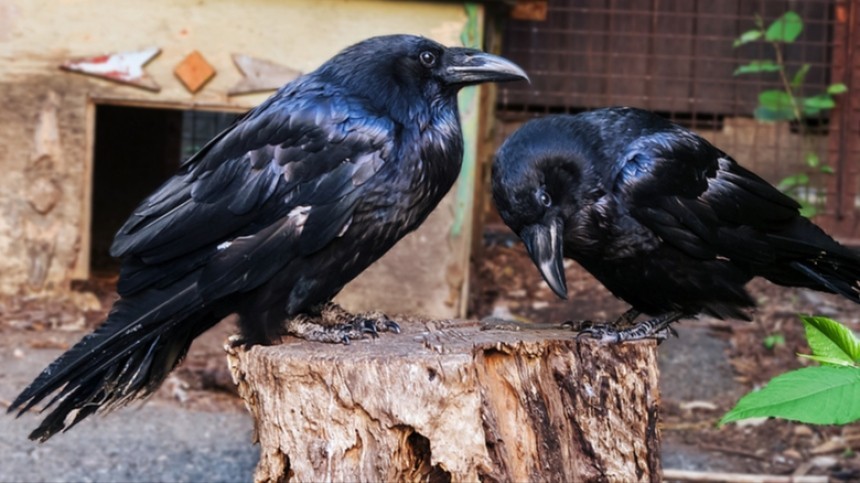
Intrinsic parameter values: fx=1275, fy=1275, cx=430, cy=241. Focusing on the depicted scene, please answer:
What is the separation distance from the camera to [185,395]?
20.4 ft

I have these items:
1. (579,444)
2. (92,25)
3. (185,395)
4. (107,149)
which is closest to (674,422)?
(185,395)

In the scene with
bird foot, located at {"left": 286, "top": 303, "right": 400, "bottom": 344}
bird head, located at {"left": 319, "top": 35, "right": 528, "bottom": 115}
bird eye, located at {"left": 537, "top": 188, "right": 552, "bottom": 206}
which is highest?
bird head, located at {"left": 319, "top": 35, "right": 528, "bottom": 115}

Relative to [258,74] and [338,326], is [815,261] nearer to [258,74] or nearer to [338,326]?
[338,326]

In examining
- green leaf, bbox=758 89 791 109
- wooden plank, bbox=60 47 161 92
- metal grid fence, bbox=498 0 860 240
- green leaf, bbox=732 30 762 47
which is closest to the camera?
wooden plank, bbox=60 47 161 92

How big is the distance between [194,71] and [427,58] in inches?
129

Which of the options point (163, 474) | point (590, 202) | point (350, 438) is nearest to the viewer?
point (350, 438)

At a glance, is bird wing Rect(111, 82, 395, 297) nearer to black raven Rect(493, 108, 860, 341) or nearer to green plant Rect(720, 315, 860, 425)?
black raven Rect(493, 108, 860, 341)

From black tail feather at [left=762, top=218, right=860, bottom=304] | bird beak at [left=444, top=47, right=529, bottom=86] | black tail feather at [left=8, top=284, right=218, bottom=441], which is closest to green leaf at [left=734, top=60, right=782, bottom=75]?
black tail feather at [left=762, top=218, right=860, bottom=304]

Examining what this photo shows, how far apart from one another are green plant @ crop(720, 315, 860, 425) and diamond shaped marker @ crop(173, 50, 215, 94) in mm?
4762

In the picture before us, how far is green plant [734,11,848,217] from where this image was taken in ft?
26.6

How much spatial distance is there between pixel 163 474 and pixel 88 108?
261 cm

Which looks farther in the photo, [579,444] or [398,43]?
[398,43]

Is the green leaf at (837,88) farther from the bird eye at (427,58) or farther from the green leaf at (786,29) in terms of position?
the bird eye at (427,58)

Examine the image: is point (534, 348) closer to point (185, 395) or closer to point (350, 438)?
point (350, 438)
